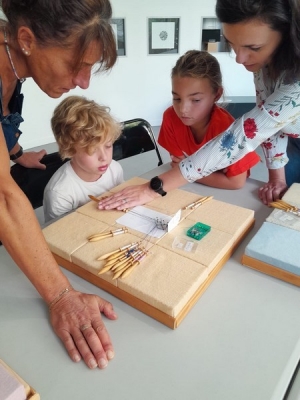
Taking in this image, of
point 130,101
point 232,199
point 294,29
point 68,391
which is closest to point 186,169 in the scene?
point 232,199

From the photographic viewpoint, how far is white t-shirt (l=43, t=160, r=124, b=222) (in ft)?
3.45

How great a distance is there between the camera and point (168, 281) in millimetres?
594

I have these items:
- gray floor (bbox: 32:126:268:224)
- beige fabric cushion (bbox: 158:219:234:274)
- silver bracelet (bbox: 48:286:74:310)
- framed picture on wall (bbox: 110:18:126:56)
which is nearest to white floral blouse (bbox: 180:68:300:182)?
beige fabric cushion (bbox: 158:219:234:274)

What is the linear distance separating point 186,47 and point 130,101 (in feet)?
2.73

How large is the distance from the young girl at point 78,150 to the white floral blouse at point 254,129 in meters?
0.30

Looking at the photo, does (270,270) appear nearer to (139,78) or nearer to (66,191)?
(66,191)

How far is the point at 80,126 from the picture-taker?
3.39ft

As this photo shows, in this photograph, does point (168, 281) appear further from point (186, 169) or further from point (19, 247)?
point (186, 169)

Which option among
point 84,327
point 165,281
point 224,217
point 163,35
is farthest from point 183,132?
point 163,35

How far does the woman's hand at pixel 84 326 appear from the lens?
20.1 inches

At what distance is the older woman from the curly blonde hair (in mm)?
271

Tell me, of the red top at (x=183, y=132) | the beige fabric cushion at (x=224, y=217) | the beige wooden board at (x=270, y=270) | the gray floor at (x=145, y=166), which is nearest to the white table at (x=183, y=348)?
the beige wooden board at (x=270, y=270)

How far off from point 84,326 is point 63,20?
569 mm

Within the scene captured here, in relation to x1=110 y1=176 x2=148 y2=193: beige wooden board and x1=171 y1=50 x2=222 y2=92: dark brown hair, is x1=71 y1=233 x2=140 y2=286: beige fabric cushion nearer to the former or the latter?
x1=110 y1=176 x2=148 y2=193: beige wooden board
